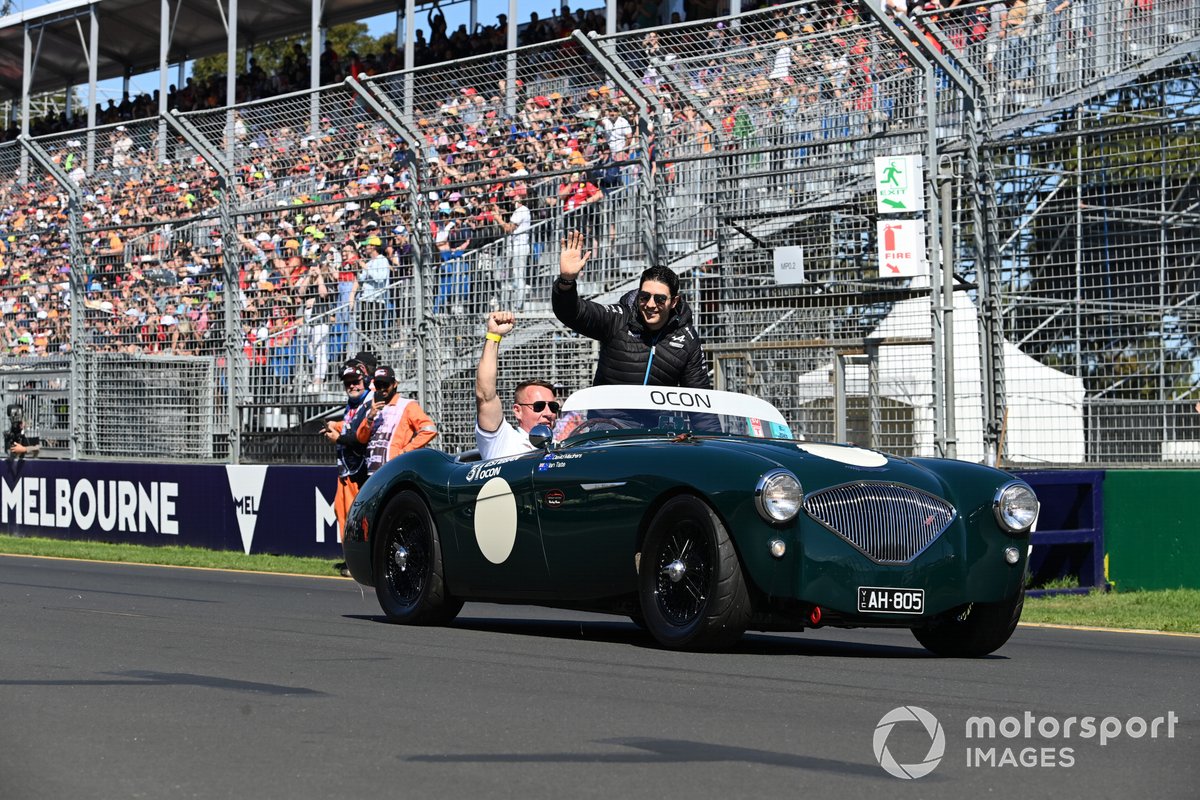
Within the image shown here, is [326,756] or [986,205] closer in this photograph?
[326,756]

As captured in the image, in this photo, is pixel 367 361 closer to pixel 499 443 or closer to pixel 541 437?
pixel 499 443

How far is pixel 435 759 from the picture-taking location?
16.1 ft

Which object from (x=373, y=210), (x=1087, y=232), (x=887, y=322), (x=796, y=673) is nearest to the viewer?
(x=796, y=673)

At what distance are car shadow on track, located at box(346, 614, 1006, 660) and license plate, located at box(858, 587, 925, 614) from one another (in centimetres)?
60

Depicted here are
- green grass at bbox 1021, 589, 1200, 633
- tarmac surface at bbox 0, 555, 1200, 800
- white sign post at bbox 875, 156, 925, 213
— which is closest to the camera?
tarmac surface at bbox 0, 555, 1200, 800

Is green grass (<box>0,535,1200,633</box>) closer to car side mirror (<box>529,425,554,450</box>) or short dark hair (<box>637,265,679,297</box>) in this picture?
short dark hair (<box>637,265,679,297</box>)

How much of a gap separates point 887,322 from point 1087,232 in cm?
173

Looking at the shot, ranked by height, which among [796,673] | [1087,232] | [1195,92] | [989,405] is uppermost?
[1195,92]

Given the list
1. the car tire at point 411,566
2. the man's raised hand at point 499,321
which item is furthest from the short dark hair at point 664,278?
the car tire at point 411,566

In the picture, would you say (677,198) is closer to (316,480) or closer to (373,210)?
(373,210)

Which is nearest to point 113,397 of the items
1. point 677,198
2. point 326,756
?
point 677,198

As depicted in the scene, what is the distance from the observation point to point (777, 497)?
7.41 metres

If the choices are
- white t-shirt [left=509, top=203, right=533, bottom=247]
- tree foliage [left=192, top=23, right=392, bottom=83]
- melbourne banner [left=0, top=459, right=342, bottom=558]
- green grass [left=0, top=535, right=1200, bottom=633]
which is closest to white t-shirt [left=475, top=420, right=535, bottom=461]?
green grass [left=0, top=535, right=1200, bottom=633]

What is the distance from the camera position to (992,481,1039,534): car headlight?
25.7ft
